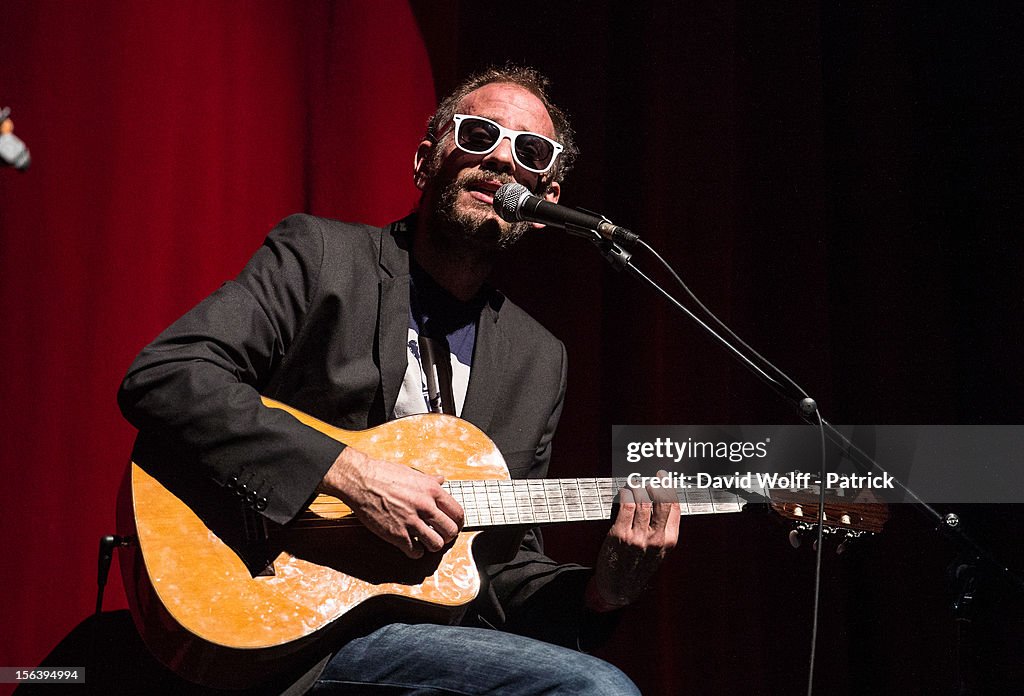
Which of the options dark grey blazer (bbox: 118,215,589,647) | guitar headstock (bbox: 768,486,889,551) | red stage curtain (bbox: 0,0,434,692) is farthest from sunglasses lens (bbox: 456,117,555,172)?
guitar headstock (bbox: 768,486,889,551)

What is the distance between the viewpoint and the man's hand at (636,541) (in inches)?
87.4

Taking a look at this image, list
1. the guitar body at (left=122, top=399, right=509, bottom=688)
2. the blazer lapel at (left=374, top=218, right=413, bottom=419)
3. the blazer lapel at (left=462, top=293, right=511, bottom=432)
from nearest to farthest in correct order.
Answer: the guitar body at (left=122, top=399, right=509, bottom=688)
the blazer lapel at (left=374, top=218, right=413, bottom=419)
the blazer lapel at (left=462, top=293, right=511, bottom=432)

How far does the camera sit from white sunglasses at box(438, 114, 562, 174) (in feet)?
8.20

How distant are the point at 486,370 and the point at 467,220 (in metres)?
0.39

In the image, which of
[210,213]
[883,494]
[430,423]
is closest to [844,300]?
[883,494]

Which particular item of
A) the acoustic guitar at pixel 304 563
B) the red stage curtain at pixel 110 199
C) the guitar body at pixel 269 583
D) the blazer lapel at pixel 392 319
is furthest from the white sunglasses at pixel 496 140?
the guitar body at pixel 269 583

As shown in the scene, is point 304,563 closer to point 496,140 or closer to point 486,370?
point 486,370

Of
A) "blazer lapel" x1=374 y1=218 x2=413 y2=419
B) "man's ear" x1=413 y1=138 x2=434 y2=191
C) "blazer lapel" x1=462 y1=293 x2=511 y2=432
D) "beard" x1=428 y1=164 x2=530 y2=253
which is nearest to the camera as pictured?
"blazer lapel" x1=374 y1=218 x2=413 y2=419

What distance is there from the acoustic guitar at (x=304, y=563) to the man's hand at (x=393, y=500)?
0.06m

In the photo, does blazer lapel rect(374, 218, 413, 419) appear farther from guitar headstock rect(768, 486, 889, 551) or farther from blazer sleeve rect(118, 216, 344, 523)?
guitar headstock rect(768, 486, 889, 551)

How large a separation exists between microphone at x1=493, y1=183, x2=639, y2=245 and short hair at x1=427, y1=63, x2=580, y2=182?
521 mm

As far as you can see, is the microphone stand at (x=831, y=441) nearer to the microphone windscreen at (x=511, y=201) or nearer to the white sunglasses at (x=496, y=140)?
the microphone windscreen at (x=511, y=201)

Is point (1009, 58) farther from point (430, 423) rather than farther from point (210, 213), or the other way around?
point (210, 213)

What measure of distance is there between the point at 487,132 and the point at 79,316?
1.14 meters
